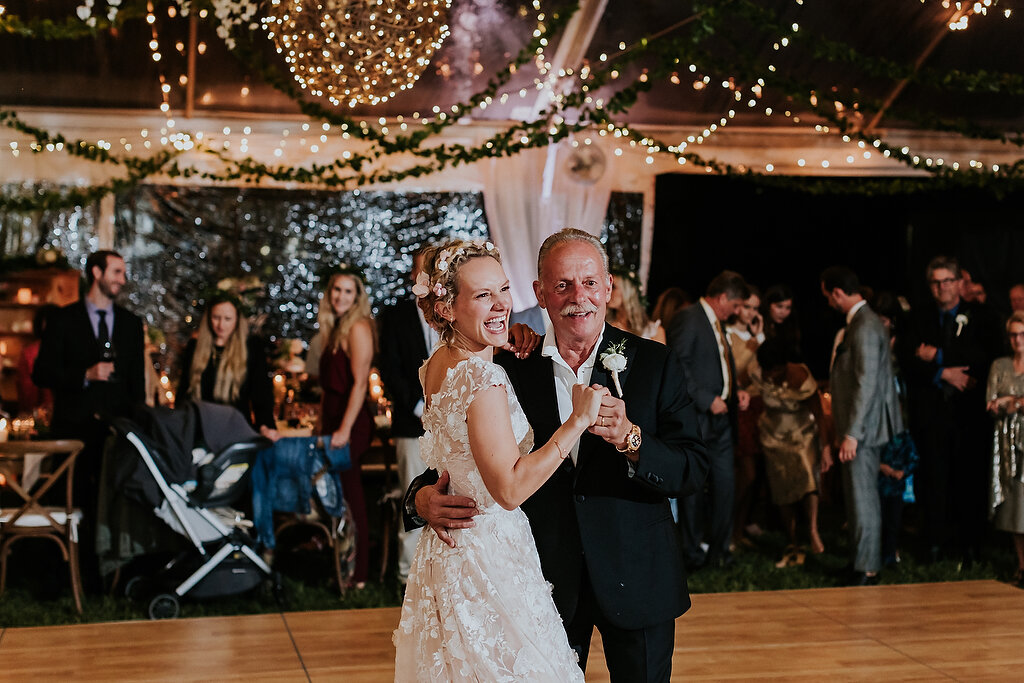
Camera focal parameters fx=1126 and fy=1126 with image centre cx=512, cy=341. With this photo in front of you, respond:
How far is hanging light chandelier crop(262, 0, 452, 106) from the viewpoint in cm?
539

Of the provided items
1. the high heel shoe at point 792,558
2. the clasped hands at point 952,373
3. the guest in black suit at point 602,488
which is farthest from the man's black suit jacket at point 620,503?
the clasped hands at point 952,373

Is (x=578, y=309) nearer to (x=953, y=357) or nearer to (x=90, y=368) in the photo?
(x=90, y=368)

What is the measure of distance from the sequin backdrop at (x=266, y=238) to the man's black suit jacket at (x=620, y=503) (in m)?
6.79

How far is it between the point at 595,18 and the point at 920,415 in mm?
3470

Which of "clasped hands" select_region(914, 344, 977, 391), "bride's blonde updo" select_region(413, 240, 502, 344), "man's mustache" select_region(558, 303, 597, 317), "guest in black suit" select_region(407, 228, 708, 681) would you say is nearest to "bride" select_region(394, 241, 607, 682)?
"bride's blonde updo" select_region(413, 240, 502, 344)

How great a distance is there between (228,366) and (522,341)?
12.1 feet

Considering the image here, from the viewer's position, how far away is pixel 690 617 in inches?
205

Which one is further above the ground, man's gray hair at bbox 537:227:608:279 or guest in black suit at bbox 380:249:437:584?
man's gray hair at bbox 537:227:608:279

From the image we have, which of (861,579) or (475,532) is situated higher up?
(475,532)

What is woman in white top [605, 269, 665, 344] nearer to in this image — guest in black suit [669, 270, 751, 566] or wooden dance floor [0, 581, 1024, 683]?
guest in black suit [669, 270, 751, 566]

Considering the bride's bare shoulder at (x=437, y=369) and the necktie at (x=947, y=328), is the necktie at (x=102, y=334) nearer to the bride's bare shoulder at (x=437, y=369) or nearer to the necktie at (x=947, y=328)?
the bride's bare shoulder at (x=437, y=369)

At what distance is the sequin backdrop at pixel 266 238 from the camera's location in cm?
902

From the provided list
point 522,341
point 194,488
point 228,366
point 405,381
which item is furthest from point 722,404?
point 522,341

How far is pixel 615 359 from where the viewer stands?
2453 millimetres
